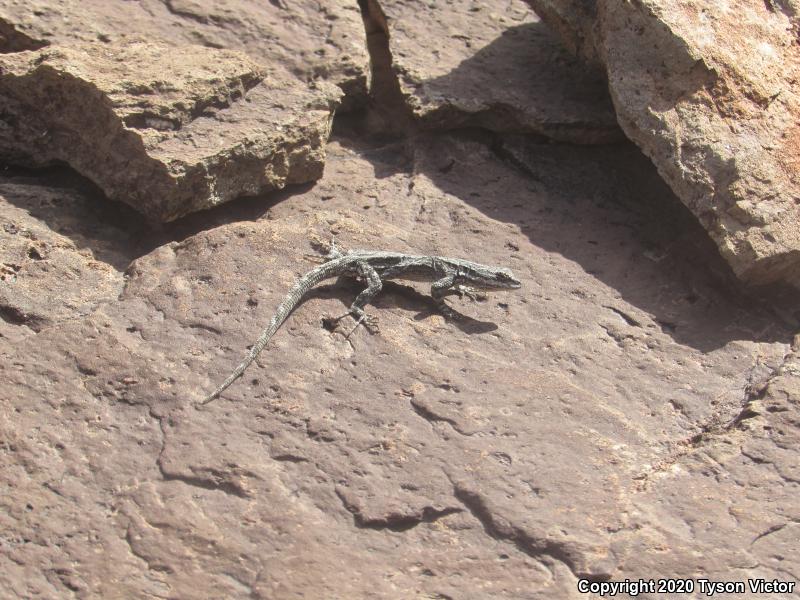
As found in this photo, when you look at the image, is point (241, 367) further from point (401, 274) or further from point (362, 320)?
point (401, 274)

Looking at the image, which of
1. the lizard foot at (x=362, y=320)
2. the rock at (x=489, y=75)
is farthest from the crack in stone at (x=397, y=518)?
the rock at (x=489, y=75)

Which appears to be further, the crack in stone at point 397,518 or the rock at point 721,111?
the rock at point 721,111

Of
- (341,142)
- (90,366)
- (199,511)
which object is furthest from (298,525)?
Result: (341,142)

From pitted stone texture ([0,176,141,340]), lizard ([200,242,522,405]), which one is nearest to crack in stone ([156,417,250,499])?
lizard ([200,242,522,405])

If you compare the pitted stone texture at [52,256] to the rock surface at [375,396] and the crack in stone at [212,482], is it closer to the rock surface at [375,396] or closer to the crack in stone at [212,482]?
the rock surface at [375,396]

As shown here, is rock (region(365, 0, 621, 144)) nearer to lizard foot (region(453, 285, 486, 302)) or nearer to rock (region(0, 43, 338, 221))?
rock (region(0, 43, 338, 221))

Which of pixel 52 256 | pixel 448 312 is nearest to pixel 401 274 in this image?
pixel 448 312

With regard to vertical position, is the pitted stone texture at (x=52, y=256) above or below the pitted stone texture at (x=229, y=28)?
below

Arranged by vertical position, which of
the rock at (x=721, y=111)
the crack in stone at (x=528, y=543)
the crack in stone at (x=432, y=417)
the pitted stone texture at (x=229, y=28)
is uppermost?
the rock at (x=721, y=111)
